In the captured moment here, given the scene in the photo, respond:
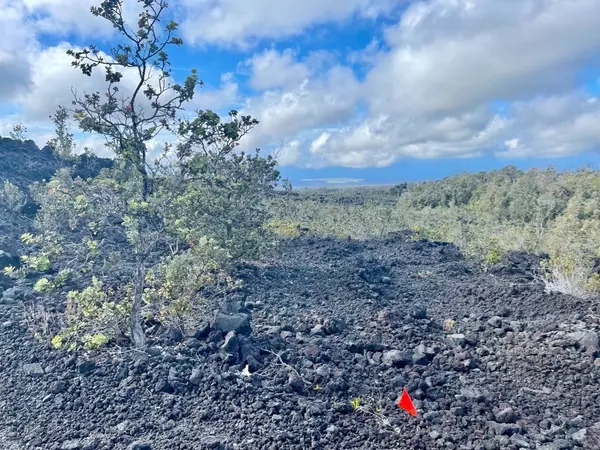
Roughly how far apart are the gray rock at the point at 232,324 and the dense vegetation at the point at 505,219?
4686mm

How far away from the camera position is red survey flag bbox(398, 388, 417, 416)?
411cm

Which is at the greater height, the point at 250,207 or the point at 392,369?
the point at 250,207

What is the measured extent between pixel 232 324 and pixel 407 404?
7.20 feet

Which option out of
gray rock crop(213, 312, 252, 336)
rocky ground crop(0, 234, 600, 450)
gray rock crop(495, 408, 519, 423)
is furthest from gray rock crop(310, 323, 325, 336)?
gray rock crop(495, 408, 519, 423)

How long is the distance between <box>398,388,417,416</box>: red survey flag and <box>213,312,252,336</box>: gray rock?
1997 mm

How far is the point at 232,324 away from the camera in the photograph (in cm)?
559

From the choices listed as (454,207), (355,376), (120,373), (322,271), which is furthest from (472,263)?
(454,207)

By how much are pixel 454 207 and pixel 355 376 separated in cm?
Answer: 1877

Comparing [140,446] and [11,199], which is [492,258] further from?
[11,199]

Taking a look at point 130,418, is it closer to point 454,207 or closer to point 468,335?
point 468,335

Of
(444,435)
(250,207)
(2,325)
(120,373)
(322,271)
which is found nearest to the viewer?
(444,435)

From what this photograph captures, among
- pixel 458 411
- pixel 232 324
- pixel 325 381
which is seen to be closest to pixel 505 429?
pixel 458 411

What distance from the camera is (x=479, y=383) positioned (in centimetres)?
482

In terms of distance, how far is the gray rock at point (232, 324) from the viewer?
555cm
